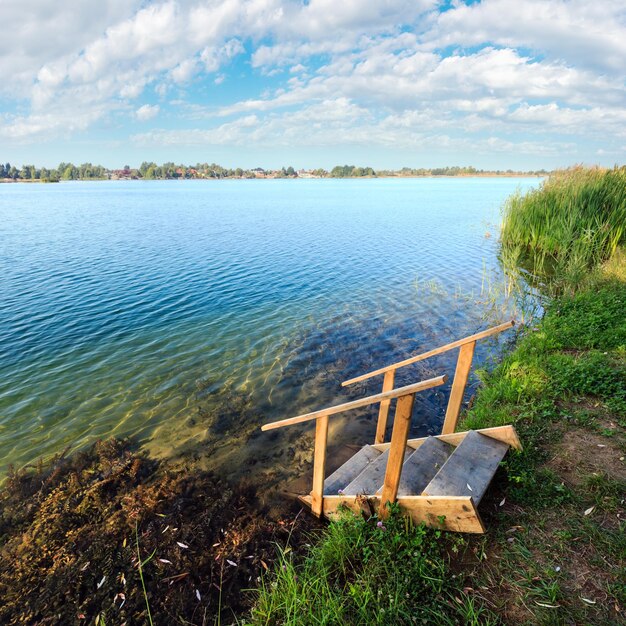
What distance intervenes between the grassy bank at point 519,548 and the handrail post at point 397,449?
24 cm

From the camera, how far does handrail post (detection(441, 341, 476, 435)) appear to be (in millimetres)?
5246

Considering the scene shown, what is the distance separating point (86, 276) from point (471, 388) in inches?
704

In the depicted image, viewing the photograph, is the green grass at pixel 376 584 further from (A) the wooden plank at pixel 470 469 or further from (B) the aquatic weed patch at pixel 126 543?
(B) the aquatic weed patch at pixel 126 543

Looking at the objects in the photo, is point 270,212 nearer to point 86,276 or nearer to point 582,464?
point 86,276

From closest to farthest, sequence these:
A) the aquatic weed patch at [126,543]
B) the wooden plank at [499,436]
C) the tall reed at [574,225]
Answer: the aquatic weed patch at [126,543]
the wooden plank at [499,436]
the tall reed at [574,225]

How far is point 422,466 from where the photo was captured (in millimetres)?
4680

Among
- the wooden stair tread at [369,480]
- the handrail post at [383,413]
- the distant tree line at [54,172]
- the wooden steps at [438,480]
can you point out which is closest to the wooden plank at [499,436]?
the wooden steps at [438,480]

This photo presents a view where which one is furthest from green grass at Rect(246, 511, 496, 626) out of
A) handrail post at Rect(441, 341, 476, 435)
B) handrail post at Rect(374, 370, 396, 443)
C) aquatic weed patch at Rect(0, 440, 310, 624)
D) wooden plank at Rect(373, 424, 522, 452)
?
handrail post at Rect(374, 370, 396, 443)

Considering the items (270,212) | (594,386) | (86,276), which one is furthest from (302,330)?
(270,212)

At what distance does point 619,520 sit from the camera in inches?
144

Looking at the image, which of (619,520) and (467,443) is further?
(467,443)

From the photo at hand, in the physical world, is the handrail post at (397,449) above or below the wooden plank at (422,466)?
above

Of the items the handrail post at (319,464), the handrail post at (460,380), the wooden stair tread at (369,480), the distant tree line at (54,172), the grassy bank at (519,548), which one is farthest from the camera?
the distant tree line at (54,172)

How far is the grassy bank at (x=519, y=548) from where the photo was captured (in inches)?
122
